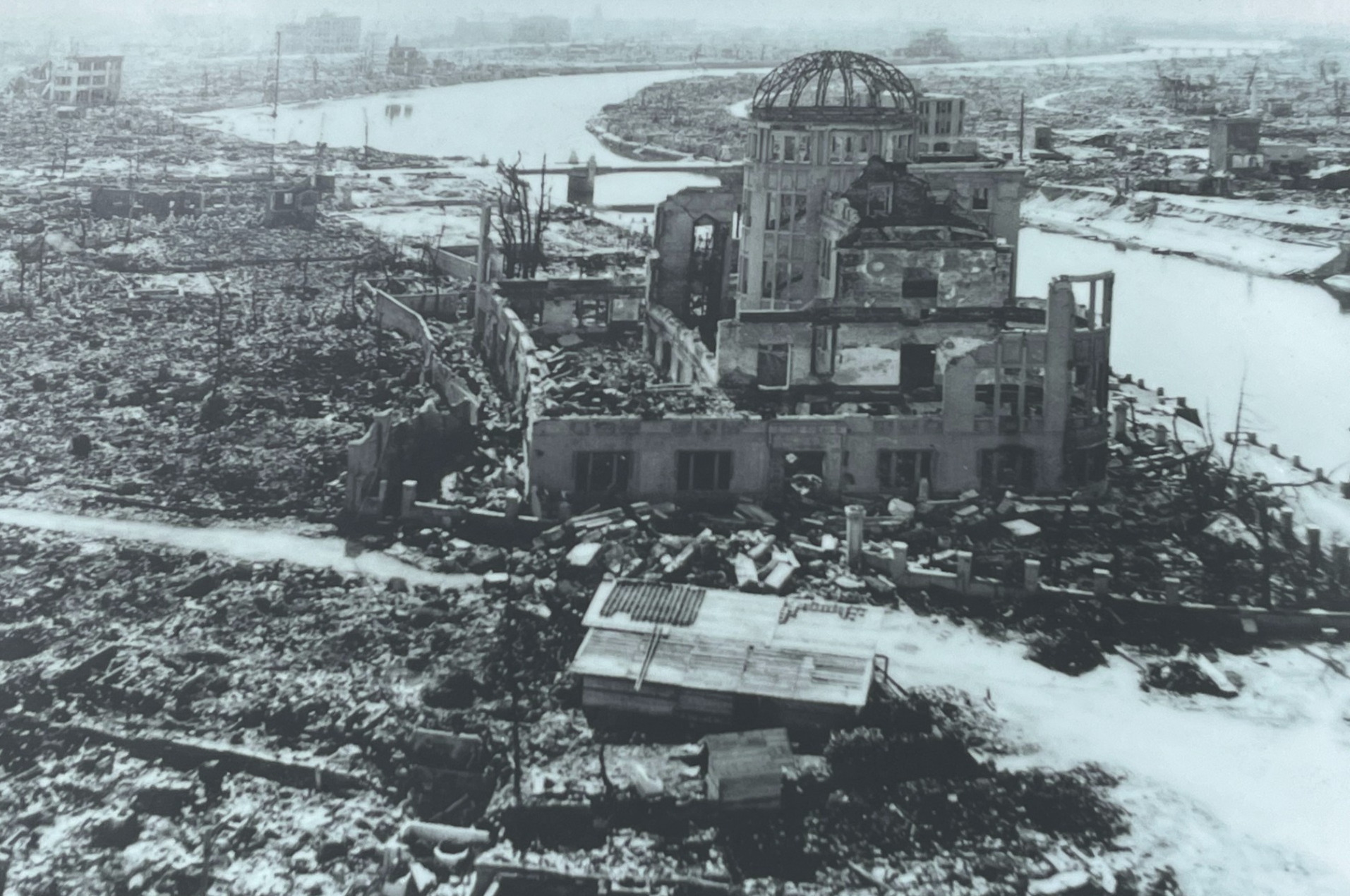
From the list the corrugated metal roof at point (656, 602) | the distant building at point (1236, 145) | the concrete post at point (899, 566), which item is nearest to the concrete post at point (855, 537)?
the concrete post at point (899, 566)

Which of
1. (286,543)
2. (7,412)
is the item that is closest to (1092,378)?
(286,543)

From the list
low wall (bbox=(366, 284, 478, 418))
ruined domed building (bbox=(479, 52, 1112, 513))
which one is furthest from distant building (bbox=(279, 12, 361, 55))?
ruined domed building (bbox=(479, 52, 1112, 513))

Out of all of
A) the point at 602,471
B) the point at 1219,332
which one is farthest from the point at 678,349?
the point at 1219,332

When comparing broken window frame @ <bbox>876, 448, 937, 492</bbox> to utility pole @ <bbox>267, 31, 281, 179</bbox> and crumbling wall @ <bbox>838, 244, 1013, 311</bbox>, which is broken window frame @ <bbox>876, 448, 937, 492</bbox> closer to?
crumbling wall @ <bbox>838, 244, 1013, 311</bbox>

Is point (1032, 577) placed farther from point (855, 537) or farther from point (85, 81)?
point (85, 81)

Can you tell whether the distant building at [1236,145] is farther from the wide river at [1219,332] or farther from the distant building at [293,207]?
the distant building at [293,207]

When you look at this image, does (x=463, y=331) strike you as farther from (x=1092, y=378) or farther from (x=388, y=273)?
(x=1092, y=378)
